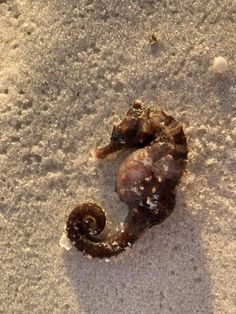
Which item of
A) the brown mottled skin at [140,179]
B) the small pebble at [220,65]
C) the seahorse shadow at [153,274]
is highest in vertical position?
the small pebble at [220,65]

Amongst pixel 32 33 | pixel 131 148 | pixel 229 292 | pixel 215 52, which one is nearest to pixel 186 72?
pixel 215 52

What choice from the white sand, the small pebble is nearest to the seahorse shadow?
the white sand

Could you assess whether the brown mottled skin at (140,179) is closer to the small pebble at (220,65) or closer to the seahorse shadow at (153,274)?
the seahorse shadow at (153,274)

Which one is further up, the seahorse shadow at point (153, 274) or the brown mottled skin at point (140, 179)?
the brown mottled skin at point (140, 179)

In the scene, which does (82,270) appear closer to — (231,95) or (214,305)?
(214,305)

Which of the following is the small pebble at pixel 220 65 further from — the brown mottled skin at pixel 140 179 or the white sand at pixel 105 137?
the brown mottled skin at pixel 140 179

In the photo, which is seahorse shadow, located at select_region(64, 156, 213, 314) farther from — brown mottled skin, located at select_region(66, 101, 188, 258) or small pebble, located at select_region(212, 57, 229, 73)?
small pebble, located at select_region(212, 57, 229, 73)

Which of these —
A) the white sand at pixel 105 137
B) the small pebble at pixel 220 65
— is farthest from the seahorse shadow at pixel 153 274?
the small pebble at pixel 220 65
